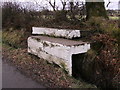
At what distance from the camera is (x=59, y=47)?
17.2 ft

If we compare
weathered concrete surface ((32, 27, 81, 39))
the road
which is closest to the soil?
the road

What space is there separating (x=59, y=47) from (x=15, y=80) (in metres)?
1.58

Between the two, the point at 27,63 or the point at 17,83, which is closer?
the point at 17,83

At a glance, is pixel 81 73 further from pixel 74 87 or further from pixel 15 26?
pixel 15 26

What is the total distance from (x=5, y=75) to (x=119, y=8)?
24.6ft

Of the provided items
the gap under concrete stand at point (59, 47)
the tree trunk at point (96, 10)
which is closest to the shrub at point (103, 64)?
the gap under concrete stand at point (59, 47)

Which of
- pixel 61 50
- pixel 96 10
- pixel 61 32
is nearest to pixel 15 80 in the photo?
pixel 61 50

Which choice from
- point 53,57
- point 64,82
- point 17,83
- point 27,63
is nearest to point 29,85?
point 17,83

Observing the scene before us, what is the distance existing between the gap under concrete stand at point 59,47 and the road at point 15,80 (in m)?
1.08

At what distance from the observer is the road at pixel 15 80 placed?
178 inches

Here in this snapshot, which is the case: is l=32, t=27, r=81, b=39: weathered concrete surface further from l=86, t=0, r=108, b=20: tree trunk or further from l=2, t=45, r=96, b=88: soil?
l=86, t=0, r=108, b=20: tree trunk

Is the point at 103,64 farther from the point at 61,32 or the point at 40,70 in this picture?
the point at 61,32

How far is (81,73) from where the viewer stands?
5.41 m

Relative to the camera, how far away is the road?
4.52 meters
